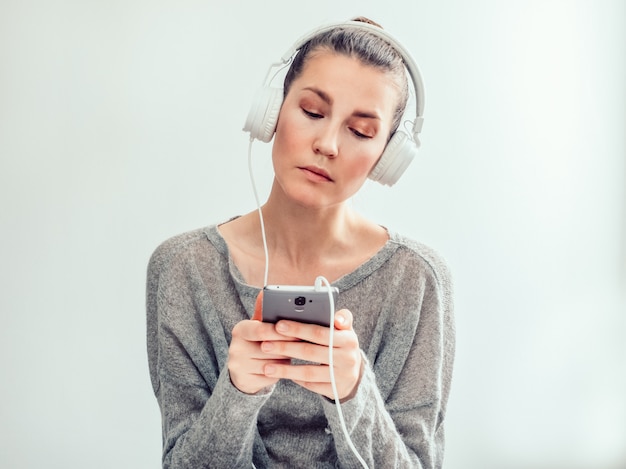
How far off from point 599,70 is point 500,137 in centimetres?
34

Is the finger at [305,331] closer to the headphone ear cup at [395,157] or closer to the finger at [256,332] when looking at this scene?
the finger at [256,332]

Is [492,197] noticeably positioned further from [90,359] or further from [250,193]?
[90,359]

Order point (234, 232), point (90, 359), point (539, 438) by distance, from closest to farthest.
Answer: point (234, 232)
point (90, 359)
point (539, 438)

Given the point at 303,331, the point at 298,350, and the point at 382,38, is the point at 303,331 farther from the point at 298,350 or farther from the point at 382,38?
the point at 382,38

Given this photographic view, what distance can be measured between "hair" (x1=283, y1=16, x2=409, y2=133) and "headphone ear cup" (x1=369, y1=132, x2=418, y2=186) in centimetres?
9

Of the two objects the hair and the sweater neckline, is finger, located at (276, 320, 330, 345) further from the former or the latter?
the hair

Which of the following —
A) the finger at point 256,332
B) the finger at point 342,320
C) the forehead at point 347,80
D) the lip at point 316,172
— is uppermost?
the forehead at point 347,80

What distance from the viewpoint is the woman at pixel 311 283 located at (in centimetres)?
90

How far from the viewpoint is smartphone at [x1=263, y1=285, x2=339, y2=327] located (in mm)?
710

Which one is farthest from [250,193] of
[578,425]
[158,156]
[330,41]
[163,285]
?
[578,425]

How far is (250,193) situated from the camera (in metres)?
1.48

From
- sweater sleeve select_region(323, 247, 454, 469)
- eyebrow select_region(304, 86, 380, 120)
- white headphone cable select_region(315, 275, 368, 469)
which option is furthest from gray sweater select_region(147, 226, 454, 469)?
eyebrow select_region(304, 86, 380, 120)

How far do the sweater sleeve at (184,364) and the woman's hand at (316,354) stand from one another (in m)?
0.15

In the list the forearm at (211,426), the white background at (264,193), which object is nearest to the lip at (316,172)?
the forearm at (211,426)
